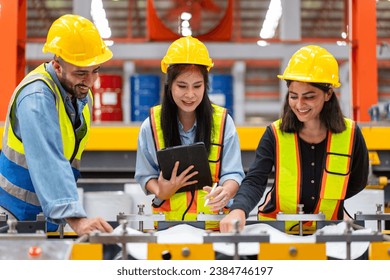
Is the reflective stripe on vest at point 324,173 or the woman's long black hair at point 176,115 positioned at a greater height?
the woman's long black hair at point 176,115

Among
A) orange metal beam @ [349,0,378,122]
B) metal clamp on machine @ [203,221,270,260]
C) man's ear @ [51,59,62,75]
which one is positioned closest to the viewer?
metal clamp on machine @ [203,221,270,260]

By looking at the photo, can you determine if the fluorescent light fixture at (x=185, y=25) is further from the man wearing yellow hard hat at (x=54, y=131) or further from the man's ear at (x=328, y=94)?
the man wearing yellow hard hat at (x=54, y=131)

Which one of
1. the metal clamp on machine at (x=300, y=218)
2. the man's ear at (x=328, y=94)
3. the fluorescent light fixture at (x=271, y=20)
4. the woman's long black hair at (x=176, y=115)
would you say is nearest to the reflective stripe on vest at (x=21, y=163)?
the woman's long black hair at (x=176, y=115)

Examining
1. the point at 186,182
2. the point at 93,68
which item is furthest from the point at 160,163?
the point at 93,68

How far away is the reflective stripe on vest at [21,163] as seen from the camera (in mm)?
2086

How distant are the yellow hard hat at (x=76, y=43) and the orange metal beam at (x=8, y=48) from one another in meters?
2.76

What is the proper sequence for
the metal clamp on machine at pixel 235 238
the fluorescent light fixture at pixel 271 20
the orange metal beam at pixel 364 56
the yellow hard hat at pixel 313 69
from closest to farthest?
the metal clamp on machine at pixel 235 238, the yellow hard hat at pixel 313 69, the orange metal beam at pixel 364 56, the fluorescent light fixture at pixel 271 20

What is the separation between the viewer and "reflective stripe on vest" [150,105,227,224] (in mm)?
2539

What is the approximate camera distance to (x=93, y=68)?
2.09 metres

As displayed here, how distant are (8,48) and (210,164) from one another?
110 inches

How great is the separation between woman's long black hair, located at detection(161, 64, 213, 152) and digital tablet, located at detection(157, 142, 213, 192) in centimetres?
15

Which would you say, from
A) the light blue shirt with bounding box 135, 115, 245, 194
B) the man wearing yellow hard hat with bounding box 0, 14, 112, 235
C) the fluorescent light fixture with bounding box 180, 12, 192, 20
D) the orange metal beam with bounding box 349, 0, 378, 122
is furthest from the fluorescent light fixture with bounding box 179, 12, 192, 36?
the man wearing yellow hard hat with bounding box 0, 14, 112, 235

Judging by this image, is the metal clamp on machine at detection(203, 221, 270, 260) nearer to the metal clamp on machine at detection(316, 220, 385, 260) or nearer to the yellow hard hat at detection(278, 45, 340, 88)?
the metal clamp on machine at detection(316, 220, 385, 260)
